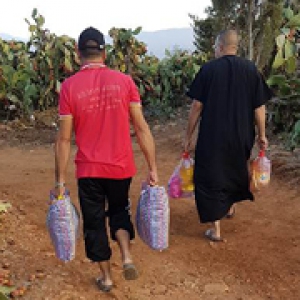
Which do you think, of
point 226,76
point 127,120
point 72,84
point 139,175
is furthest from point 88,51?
point 139,175

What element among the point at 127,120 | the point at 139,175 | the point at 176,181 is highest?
the point at 127,120

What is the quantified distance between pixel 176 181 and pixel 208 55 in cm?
972

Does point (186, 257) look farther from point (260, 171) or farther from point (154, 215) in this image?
point (260, 171)

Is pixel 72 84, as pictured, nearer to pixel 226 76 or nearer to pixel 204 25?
pixel 226 76

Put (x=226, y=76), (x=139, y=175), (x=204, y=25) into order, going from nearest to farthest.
Answer: (x=226, y=76), (x=139, y=175), (x=204, y=25)

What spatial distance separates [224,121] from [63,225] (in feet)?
5.48

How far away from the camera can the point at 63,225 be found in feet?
10.6

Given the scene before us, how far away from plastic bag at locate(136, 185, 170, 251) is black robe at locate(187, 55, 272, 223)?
0.95 m

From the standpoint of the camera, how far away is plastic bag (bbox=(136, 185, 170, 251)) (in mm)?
3373

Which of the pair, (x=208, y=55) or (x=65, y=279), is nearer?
(x=65, y=279)

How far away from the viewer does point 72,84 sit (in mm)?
3158

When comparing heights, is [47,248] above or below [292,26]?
below

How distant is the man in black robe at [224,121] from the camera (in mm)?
4109

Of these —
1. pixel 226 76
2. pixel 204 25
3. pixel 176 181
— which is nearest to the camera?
pixel 226 76
